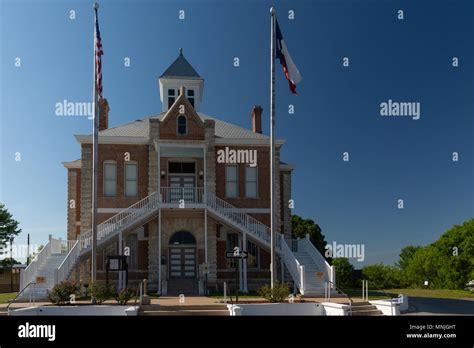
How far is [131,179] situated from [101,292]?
11.3 meters

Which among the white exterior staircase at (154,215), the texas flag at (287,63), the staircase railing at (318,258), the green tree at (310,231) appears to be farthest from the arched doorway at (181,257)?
the green tree at (310,231)

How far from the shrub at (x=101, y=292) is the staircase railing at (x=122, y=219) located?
7273mm

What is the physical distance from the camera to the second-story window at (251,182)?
97.4 ft

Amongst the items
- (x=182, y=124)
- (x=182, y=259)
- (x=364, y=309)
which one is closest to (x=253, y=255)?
(x=182, y=259)

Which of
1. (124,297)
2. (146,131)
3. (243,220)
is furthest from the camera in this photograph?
(146,131)

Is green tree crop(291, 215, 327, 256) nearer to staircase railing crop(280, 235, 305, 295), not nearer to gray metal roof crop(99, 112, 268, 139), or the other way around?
gray metal roof crop(99, 112, 268, 139)

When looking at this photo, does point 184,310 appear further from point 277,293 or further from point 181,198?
point 181,198

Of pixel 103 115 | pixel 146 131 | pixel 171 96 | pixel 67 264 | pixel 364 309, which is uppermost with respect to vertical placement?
pixel 171 96

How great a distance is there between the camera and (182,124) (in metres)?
29.2

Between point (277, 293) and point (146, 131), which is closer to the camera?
point (277, 293)

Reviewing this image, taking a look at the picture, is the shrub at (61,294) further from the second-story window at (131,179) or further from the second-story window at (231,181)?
the second-story window at (231,181)
